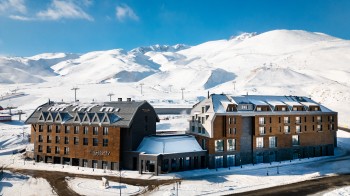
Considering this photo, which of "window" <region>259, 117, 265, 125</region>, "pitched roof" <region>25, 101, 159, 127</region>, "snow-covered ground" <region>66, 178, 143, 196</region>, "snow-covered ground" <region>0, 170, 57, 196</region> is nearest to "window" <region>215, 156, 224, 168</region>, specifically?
"window" <region>259, 117, 265, 125</region>

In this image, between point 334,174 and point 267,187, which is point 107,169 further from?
point 334,174

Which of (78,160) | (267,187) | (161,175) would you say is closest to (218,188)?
(267,187)

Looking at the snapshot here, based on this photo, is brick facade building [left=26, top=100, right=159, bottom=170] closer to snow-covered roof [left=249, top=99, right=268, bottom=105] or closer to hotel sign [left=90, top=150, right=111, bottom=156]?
hotel sign [left=90, top=150, right=111, bottom=156]

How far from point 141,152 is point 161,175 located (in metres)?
6.98

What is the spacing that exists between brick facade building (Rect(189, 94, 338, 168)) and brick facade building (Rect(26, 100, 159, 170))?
14.7m

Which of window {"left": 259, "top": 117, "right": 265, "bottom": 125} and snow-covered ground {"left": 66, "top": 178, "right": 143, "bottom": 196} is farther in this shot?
window {"left": 259, "top": 117, "right": 265, "bottom": 125}

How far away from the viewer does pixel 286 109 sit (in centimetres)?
8362

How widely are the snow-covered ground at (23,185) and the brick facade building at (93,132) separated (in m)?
13.5

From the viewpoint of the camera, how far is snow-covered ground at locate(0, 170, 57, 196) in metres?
54.3

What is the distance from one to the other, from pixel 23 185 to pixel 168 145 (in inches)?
1124

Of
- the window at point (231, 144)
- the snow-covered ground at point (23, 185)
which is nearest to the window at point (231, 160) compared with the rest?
the window at point (231, 144)

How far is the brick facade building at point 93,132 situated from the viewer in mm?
71938

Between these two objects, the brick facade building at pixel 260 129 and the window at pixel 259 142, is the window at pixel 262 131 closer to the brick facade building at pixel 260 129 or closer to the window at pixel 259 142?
the brick facade building at pixel 260 129

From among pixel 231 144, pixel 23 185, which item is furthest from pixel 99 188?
pixel 231 144
